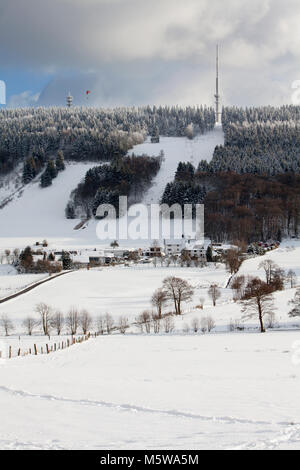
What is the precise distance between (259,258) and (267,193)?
4105 centimetres

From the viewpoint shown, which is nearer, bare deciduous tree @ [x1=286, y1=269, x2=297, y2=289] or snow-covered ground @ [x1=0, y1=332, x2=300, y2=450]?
snow-covered ground @ [x1=0, y1=332, x2=300, y2=450]

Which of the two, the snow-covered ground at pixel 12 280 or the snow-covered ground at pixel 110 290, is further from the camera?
the snow-covered ground at pixel 12 280

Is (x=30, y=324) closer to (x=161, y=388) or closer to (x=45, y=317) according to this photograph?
(x=45, y=317)

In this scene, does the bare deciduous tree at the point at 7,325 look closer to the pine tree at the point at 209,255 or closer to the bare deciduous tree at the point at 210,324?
the bare deciduous tree at the point at 210,324

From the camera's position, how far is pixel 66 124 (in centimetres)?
16800

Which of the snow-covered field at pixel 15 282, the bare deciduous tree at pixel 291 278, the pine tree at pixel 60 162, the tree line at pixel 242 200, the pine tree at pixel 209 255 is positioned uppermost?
the pine tree at pixel 60 162

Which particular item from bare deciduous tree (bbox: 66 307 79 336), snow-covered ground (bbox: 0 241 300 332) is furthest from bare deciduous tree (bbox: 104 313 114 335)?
snow-covered ground (bbox: 0 241 300 332)

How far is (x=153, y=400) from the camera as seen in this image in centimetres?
1209

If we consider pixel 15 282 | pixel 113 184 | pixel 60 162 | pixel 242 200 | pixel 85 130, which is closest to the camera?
pixel 15 282

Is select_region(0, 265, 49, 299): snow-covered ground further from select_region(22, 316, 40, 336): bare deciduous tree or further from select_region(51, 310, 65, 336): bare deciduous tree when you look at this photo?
select_region(51, 310, 65, 336): bare deciduous tree

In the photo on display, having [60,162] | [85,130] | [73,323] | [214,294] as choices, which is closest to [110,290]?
[214,294]

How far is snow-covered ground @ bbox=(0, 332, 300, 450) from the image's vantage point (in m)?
8.84

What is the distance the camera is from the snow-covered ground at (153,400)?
884cm

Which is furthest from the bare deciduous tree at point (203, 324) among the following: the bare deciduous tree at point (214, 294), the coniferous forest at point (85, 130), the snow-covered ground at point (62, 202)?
the coniferous forest at point (85, 130)
